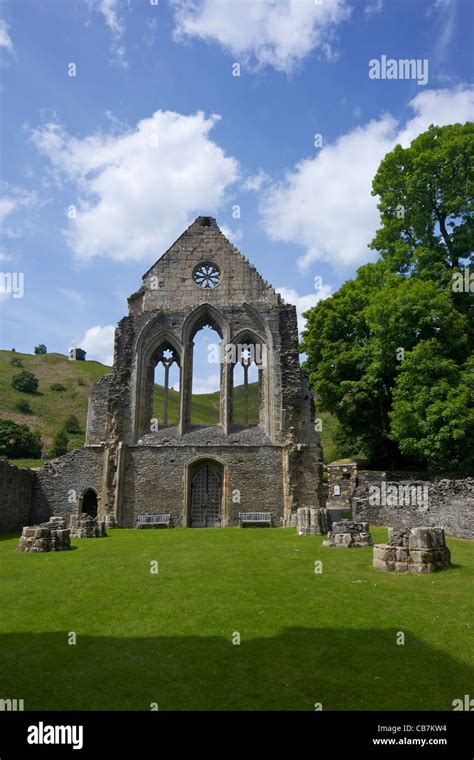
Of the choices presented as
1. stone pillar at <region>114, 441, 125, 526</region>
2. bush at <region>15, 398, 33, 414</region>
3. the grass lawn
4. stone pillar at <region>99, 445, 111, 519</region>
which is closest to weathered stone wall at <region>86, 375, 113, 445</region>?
stone pillar at <region>99, 445, 111, 519</region>

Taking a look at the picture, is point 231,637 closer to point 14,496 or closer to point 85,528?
point 85,528

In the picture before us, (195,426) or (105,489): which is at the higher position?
(195,426)

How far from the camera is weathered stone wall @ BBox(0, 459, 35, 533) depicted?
1992cm

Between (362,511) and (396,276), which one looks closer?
Result: (362,511)

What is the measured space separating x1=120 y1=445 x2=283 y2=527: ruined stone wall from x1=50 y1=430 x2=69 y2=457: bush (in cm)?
2974

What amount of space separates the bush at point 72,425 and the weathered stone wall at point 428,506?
45.4 meters

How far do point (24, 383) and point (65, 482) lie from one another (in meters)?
51.8

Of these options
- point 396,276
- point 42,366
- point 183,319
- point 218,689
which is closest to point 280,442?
point 183,319

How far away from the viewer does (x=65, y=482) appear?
23.4m

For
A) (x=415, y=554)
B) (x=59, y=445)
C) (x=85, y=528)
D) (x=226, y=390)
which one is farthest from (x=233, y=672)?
(x=59, y=445)

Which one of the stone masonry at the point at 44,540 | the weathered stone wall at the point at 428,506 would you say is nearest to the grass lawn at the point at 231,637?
the stone masonry at the point at 44,540
